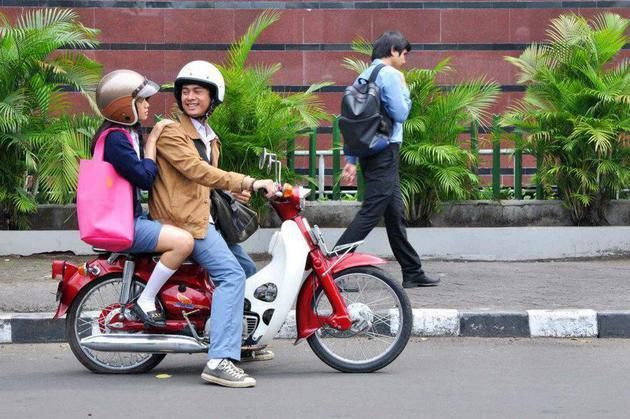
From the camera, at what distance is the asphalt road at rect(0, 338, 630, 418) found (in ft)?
18.7

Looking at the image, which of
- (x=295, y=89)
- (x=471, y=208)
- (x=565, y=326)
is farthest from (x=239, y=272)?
(x=295, y=89)

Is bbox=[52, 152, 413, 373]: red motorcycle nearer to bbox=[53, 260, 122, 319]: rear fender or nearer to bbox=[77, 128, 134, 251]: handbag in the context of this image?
bbox=[53, 260, 122, 319]: rear fender

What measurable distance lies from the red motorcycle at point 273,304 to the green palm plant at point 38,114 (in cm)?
364

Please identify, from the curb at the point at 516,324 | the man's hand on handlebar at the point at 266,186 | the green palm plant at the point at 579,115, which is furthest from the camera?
the green palm plant at the point at 579,115

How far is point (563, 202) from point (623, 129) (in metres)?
0.83

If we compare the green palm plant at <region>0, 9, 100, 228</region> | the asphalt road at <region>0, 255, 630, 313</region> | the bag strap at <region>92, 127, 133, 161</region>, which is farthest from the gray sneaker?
the green palm plant at <region>0, 9, 100, 228</region>

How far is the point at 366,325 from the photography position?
6566mm

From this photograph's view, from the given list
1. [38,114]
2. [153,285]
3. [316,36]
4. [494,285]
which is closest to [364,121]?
[494,285]

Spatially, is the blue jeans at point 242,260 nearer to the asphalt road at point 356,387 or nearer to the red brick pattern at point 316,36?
the asphalt road at point 356,387

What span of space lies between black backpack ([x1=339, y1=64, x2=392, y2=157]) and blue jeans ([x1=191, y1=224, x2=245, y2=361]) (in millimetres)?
2248

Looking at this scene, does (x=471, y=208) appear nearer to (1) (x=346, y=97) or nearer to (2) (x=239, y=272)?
(1) (x=346, y=97)

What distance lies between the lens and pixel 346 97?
334 inches

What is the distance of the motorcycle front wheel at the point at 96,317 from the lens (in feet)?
21.5

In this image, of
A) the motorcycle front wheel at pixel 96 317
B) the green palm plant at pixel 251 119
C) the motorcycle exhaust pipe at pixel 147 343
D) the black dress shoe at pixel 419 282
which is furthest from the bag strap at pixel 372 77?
the motorcycle exhaust pipe at pixel 147 343
